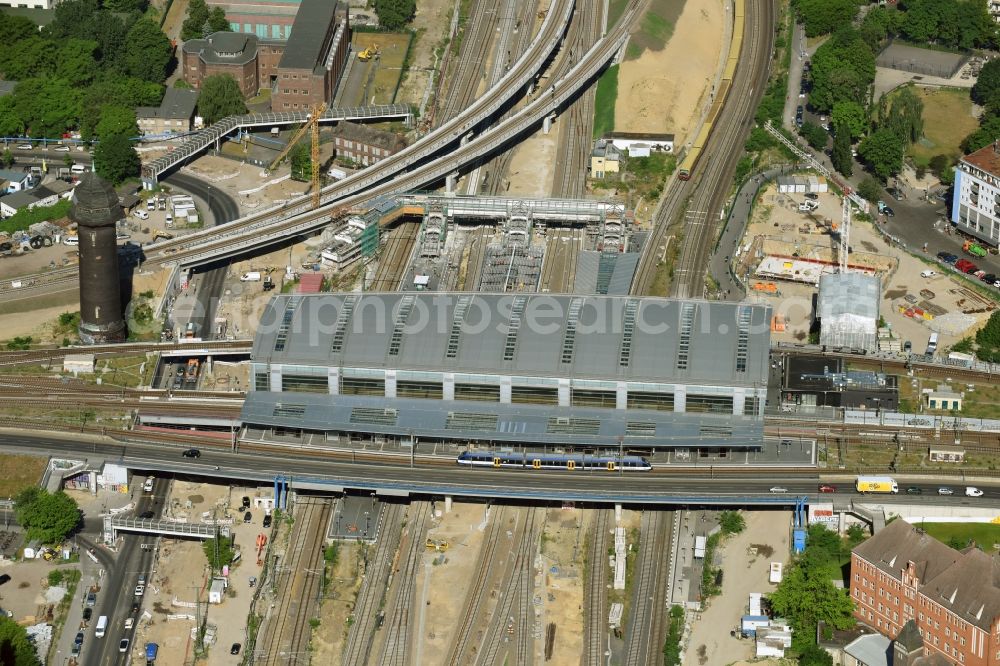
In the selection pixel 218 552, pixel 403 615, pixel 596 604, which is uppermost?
pixel 218 552

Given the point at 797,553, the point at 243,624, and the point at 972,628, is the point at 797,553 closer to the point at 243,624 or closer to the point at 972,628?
the point at 972,628

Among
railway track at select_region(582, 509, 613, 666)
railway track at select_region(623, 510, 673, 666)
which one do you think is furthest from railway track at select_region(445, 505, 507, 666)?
railway track at select_region(623, 510, 673, 666)

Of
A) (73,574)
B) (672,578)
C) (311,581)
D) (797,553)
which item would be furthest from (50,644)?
(797,553)

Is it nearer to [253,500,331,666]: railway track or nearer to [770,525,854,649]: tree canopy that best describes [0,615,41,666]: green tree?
[253,500,331,666]: railway track

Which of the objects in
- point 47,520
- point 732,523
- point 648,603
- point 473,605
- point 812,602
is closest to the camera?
point 812,602

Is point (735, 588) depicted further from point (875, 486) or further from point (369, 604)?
point (369, 604)

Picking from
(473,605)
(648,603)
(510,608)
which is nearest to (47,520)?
(473,605)

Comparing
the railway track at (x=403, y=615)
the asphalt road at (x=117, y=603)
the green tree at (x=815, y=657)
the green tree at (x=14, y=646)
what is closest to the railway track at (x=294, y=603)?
the railway track at (x=403, y=615)
